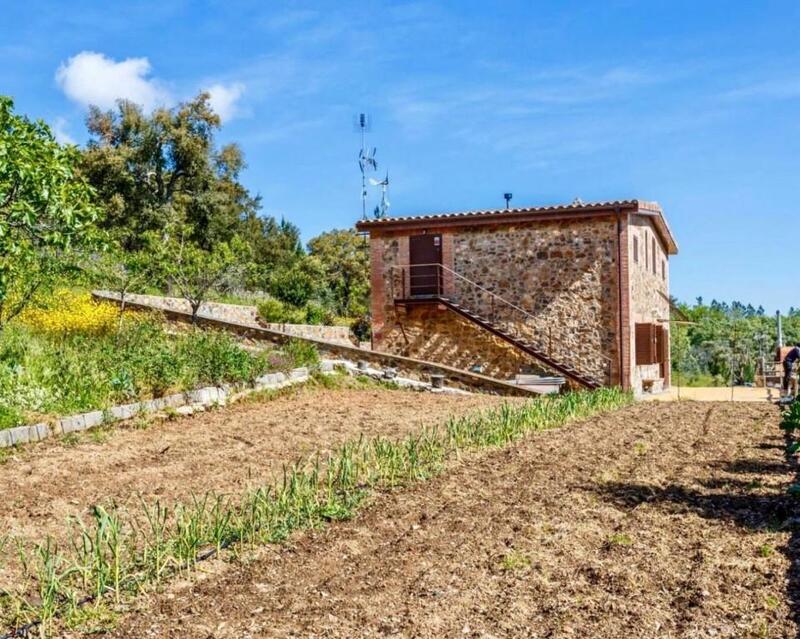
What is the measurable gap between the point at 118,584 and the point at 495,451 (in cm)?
538

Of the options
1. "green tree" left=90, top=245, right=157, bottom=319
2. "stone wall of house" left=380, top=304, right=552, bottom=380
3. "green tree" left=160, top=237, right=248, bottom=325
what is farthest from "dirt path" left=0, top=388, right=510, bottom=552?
"stone wall of house" left=380, top=304, right=552, bottom=380

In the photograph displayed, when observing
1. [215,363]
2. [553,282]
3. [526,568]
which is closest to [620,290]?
[553,282]

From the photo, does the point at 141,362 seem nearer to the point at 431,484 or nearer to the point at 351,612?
the point at 431,484

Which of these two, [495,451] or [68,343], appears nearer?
[495,451]

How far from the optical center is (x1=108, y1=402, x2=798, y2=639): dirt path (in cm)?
399

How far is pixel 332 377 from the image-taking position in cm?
1605

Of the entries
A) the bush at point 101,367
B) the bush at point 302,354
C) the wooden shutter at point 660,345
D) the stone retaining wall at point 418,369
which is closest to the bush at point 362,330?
the wooden shutter at point 660,345

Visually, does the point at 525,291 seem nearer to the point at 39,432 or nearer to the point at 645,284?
the point at 645,284

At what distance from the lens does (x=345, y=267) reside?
1533 inches

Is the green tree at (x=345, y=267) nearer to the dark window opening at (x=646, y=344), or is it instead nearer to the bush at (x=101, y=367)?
the dark window opening at (x=646, y=344)

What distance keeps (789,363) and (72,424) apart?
1593 centimetres

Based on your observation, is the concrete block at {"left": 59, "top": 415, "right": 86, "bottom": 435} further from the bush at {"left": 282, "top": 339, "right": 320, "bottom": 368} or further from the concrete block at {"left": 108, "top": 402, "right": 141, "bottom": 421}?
the bush at {"left": 282, "top": 339, "right": 320, "bottom": 368}

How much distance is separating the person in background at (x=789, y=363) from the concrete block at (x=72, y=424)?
595 inches

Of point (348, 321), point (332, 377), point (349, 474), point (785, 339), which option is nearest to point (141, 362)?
point (332, 377)
